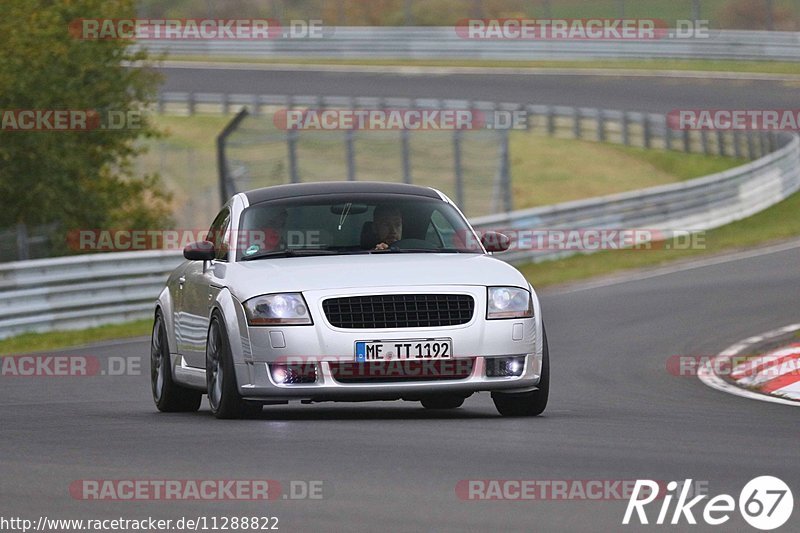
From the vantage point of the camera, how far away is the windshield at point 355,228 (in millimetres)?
10945

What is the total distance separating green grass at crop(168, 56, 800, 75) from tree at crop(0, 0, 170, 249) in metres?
23.8

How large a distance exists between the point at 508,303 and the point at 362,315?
2.94 ft

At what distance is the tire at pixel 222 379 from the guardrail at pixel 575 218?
11022 mm

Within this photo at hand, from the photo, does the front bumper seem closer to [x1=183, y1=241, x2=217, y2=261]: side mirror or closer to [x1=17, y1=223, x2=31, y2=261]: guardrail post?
[x1=183, y1=241, x2=217, y2=261]: side mirror

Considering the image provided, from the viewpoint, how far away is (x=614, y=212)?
28672 millimetres

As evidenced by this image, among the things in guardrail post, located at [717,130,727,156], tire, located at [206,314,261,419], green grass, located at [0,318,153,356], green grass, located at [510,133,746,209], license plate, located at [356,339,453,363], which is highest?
license plate, located at [356,339,453,363]

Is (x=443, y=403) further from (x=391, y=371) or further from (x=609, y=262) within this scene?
(x=609, y=262)

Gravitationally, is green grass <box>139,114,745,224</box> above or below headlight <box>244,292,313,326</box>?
below

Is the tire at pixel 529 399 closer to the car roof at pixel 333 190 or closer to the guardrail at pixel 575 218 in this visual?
the car roof at pixel 333 190

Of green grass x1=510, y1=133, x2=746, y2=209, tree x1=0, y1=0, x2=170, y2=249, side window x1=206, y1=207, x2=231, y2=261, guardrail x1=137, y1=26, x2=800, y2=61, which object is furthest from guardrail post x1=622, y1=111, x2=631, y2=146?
side window x1=206, y1=207, x2=231, y2=261

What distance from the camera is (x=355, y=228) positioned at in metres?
11.1

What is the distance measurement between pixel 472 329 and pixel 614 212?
19009mm

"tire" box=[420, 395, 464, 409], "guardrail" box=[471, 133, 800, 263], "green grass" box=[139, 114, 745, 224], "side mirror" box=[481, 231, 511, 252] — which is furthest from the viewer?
"green grass" box=[139, 114, 745, 224]

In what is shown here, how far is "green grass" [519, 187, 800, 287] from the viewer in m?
25.6
